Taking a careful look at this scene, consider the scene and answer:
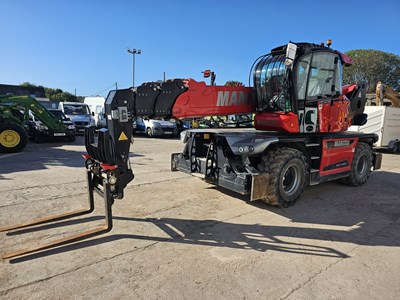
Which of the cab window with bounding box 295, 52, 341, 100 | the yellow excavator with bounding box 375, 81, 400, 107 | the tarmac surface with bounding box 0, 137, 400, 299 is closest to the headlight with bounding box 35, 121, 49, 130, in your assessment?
the tarmac surface with bounding box 0, 137, 400, 299

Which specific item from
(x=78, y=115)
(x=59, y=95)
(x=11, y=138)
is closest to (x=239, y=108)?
(x=11, y=138)

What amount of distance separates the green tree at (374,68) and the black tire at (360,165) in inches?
1364

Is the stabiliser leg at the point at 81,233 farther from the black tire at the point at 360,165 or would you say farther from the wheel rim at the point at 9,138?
the wheel rim at the point at 9,138

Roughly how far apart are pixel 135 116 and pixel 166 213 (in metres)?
1.75

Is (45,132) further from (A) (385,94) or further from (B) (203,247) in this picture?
(A) (385,94)

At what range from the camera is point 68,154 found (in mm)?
11461

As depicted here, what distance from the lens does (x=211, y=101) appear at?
5105 millimetres

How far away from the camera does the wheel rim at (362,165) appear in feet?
25.6

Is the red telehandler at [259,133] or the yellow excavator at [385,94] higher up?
the yellow excavator at [385,94]

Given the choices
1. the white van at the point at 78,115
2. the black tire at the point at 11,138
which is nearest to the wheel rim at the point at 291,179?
the black tire at the point at 11,138

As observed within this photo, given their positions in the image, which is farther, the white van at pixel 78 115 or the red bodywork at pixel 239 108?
the white van at pixel 78 115

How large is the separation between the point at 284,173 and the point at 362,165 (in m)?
3.63

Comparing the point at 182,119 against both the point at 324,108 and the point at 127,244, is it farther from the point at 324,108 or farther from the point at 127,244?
the point at 324,108

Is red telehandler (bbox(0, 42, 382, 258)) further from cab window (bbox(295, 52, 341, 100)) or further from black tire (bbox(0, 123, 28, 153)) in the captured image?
black tire (bbox(0, 123, 28, 153))
